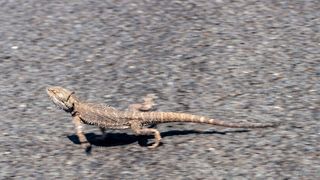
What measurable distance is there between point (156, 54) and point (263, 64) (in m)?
1.12

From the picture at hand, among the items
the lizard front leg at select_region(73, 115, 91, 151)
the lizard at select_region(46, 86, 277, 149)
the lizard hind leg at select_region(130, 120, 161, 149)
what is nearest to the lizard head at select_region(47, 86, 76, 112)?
→ the lizard at select_region(46, 86, 277, 149)

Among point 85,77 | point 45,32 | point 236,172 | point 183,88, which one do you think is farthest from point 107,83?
point 236,172

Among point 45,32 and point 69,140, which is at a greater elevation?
point 45,32

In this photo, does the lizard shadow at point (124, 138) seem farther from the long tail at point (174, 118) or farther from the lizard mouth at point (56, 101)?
the lizard mouth at point (56, 101)

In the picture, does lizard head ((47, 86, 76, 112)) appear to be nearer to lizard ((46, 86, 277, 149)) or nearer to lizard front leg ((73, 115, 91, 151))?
lizard ((46, 86, 277, 149))

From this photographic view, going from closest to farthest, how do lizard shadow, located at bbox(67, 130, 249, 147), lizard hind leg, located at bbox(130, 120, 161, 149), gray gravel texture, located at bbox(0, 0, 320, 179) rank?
gray gravel texture, located at bbox(0, 0, 320, 179)
lizard hind leg, located at bbox(130, 120, 161, 149)
lizard shadow, located at bbox(67, 130, 249, 147)

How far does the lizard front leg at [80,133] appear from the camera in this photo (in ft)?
21.7

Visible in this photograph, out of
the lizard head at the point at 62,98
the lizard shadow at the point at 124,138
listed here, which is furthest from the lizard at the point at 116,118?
the lizard shadow at the point at 124,138

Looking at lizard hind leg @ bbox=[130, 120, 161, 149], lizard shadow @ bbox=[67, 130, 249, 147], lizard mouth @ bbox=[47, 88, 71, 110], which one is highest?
lizard mouth @ bbox=[47, 88, 71, 110]

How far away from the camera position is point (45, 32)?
8.62 meters

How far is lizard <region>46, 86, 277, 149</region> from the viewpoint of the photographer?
261 inches

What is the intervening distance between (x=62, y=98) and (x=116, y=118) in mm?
506

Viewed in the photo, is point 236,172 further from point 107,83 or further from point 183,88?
point 107,83

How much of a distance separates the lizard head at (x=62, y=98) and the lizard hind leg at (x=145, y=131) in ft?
1.84
